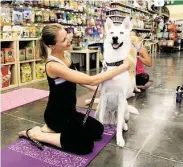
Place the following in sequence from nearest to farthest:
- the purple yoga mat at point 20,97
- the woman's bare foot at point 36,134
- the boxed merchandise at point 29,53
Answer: the woman's bare foot at point 36,134
the purple yoga mat at point 20,97
the boxed merchandise at point 29,53

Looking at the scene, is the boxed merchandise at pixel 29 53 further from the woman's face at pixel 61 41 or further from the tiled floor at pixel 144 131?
the woman's face at pixel 61 41

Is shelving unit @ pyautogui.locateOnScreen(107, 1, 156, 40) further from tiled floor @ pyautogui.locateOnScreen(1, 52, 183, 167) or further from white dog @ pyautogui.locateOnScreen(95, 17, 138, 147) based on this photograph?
white dog @ pyautogui.locateOnScreen(95, 17, 138, 147)

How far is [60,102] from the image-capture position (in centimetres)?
200

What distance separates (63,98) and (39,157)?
50cm

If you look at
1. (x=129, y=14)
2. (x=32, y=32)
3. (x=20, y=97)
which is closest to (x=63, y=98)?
(x=20, y=97)

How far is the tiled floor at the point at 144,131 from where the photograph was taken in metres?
1.93

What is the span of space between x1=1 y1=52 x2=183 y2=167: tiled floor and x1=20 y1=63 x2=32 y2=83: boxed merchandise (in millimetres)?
1265

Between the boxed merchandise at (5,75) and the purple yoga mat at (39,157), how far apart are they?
223cm

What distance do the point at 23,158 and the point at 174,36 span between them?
1288 cm

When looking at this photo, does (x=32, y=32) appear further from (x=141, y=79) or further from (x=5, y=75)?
(x=141, y=79)

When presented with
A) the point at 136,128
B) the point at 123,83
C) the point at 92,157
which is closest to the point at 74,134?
the point at 92,157

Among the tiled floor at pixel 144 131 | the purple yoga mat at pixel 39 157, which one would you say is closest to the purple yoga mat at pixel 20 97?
the tiled floor at pixel 144 131

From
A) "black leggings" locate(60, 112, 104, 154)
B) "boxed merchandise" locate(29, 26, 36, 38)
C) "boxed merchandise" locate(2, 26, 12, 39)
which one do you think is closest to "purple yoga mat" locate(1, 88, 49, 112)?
"boxed merchandise" locate(2, 26, 12, 39)

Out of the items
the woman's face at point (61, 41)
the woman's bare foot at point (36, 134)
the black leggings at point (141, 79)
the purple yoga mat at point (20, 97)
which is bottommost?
the woman's bare foot at point (36, 134)
